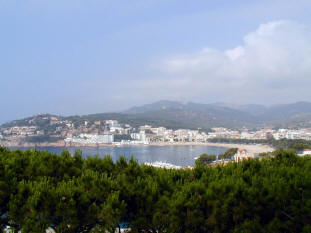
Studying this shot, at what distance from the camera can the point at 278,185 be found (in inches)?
75.1

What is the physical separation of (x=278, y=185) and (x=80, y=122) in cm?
5821

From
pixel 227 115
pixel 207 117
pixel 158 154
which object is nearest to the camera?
pixel 158 154

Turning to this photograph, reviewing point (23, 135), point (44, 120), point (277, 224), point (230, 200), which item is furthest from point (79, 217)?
point (44, 120)

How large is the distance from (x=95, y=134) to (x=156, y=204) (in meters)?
51.2

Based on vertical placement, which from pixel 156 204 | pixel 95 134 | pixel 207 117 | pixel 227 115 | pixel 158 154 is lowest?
pixel 158 154

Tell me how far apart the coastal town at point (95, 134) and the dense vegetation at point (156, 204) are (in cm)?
4165

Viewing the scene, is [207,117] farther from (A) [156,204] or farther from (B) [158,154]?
(A) [156,204]

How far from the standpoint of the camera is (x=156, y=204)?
1.92 m

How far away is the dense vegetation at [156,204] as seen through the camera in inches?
70.1

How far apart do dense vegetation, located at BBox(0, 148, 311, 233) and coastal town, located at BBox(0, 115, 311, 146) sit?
4165 cm

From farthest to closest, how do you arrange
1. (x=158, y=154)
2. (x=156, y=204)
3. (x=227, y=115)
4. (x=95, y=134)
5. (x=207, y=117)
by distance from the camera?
1. (x=227, y=115)
2. (x=207, y=117)
3. (x=95, y=134)
4. (x=158, y=154)
5. (x=156, y=204)

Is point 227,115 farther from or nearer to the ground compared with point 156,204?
farther from the ground

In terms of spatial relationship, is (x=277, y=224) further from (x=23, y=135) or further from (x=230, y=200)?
(x=23, y=135)

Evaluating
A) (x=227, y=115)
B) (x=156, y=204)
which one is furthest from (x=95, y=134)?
(x=227, y=115)
